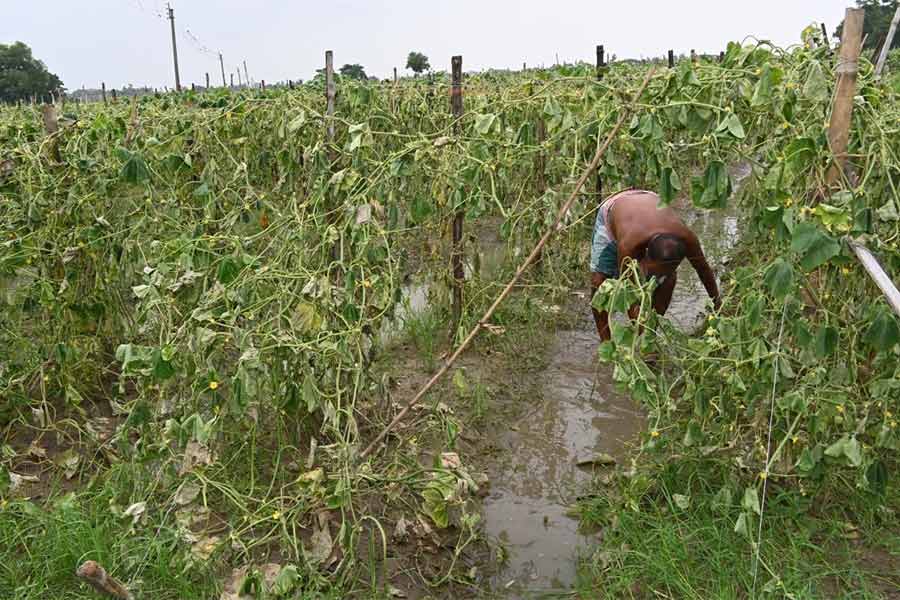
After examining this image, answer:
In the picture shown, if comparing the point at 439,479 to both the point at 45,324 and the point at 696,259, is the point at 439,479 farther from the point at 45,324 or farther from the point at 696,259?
the point at 45,324

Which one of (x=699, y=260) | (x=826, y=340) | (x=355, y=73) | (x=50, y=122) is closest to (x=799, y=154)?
(x=826, y=340)

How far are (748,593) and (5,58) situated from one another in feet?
173

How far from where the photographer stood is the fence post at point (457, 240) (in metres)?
4.61

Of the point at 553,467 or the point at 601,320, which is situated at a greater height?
the point at 601,320

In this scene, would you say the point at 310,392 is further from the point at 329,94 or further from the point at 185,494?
the point at 329,94

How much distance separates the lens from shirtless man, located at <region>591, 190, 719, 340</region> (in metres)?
3.70

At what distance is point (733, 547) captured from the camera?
104 inches

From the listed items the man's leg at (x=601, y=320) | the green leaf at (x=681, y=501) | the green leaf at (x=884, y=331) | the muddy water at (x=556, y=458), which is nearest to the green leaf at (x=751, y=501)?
the green leaf at (x=681, y=501)

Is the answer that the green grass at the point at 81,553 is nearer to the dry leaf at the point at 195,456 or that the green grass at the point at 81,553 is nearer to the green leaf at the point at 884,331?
the dry leaf at the point at 195,456

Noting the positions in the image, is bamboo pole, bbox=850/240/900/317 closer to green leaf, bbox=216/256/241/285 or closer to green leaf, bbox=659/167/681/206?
green leaf, bbox=659/167/681/206

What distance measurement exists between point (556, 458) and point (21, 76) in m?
47.7

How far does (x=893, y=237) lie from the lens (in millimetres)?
2309

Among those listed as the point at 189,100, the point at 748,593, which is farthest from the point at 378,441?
the point at 189,100

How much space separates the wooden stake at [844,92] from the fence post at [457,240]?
2.43 meters
